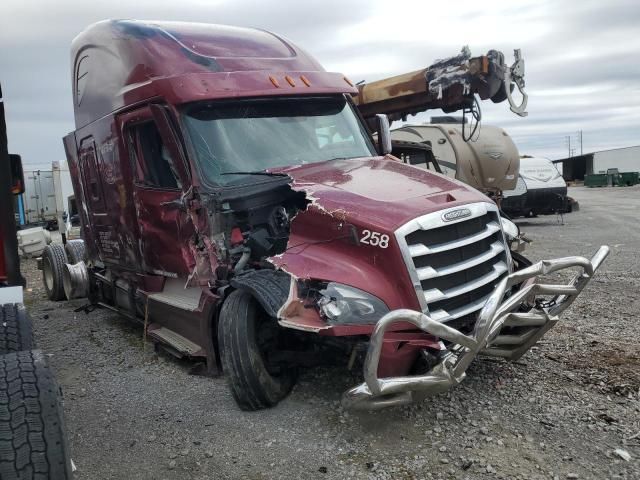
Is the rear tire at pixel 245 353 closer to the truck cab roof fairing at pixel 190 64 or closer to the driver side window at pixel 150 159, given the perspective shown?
the driver side window at pixel 150 159

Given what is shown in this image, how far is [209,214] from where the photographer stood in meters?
4.62

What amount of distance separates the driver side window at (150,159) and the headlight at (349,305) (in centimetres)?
208

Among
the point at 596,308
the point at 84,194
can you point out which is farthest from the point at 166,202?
the point at 596,308

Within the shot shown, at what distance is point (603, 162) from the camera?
54531mm

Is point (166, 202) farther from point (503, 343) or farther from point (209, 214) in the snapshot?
point (503, 343)

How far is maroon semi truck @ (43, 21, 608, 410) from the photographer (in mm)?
3648

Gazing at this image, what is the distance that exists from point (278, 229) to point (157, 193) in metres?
1.48

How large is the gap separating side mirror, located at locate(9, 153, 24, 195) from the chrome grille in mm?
2422

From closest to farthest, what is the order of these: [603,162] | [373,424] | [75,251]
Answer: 1. [373,424]
2. [75,251]
3. [603,162]

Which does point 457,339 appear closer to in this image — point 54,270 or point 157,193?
point 157,193

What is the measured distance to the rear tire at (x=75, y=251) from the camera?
344 inches

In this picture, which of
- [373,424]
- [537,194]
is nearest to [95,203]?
[373,424]

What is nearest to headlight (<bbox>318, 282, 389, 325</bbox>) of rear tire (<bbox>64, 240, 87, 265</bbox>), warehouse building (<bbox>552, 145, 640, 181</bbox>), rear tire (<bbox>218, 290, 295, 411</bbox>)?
rear tire (<bbox>218, 290, 295, 411</bbox>)

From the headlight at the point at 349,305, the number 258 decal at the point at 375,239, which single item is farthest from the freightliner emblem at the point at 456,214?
the headlight at the point at 349,305
